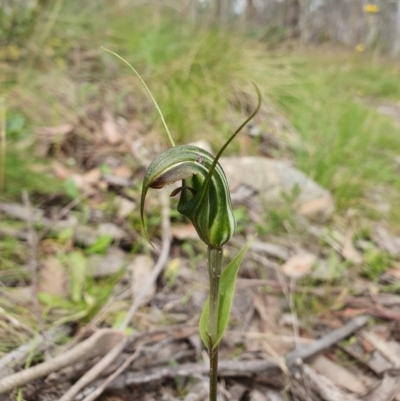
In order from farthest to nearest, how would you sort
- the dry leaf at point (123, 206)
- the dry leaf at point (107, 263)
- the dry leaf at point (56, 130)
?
the dry leaf at point (56, 130)
the dry leaf at point (123, 206)
the dry leaf at point (107, 263)

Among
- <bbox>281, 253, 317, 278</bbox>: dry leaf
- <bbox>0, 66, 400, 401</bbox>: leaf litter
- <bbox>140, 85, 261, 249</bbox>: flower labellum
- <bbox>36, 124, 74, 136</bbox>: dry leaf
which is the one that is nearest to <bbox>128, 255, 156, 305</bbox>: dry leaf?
<bbox>0, 66, 400, 401</bbox>: leaf litter

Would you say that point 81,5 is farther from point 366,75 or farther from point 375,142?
point 366,75

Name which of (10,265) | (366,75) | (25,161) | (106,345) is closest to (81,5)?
(25,161)

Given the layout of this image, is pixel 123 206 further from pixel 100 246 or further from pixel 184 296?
pixel 184 296

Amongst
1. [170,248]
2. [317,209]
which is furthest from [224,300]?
[317,209]

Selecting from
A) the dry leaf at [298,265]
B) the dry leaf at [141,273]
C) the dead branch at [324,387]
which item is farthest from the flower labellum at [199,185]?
the dry leaf at [298,265]

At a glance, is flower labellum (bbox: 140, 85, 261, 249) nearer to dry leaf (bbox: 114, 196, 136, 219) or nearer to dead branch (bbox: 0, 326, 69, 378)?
dead branch (bbox: 0, 326, 69, 378)

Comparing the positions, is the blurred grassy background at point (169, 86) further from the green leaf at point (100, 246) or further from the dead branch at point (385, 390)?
the dead branch at point (385, 390)

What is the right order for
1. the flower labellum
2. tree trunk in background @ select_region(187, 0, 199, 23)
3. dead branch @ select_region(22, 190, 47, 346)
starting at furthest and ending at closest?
tree trunk in background @ select_region(187, 0, 199, 23), dead branch @ select_region(22, 190, 47, 346), the flower labellum
